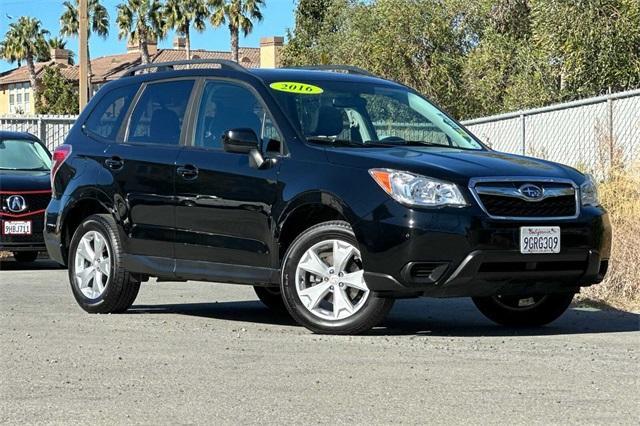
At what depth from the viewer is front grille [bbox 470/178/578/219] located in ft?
27.9

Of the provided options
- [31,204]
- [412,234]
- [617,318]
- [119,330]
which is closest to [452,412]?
[412,234]

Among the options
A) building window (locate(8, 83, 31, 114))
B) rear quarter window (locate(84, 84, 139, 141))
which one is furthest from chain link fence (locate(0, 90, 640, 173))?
building window (locate(8, 83, 31, 114))

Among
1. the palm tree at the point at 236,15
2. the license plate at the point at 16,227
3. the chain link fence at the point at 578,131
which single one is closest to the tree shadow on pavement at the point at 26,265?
the license plate at the point at 16,227

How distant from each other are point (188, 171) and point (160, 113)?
0.84 meters

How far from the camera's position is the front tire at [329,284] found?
8672mm

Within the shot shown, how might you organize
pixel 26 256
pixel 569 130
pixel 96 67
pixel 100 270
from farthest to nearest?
pixel 96 67
pixel 569 130
pixel 26 256
pixel 100 270

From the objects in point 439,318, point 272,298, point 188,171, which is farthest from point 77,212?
point 439,318

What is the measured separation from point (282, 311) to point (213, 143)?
1.83 metres

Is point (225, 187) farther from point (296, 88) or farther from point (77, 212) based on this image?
point (77, 212)

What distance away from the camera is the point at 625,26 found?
31.6m

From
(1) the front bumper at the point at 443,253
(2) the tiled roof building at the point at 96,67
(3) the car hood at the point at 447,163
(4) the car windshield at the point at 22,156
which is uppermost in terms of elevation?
(3) the car hood at the point at 447,163

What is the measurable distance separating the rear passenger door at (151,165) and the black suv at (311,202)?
0.01m

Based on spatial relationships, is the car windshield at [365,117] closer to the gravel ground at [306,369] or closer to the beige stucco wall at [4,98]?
the gravel ground at [306,369]

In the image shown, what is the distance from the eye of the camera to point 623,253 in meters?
12.0
